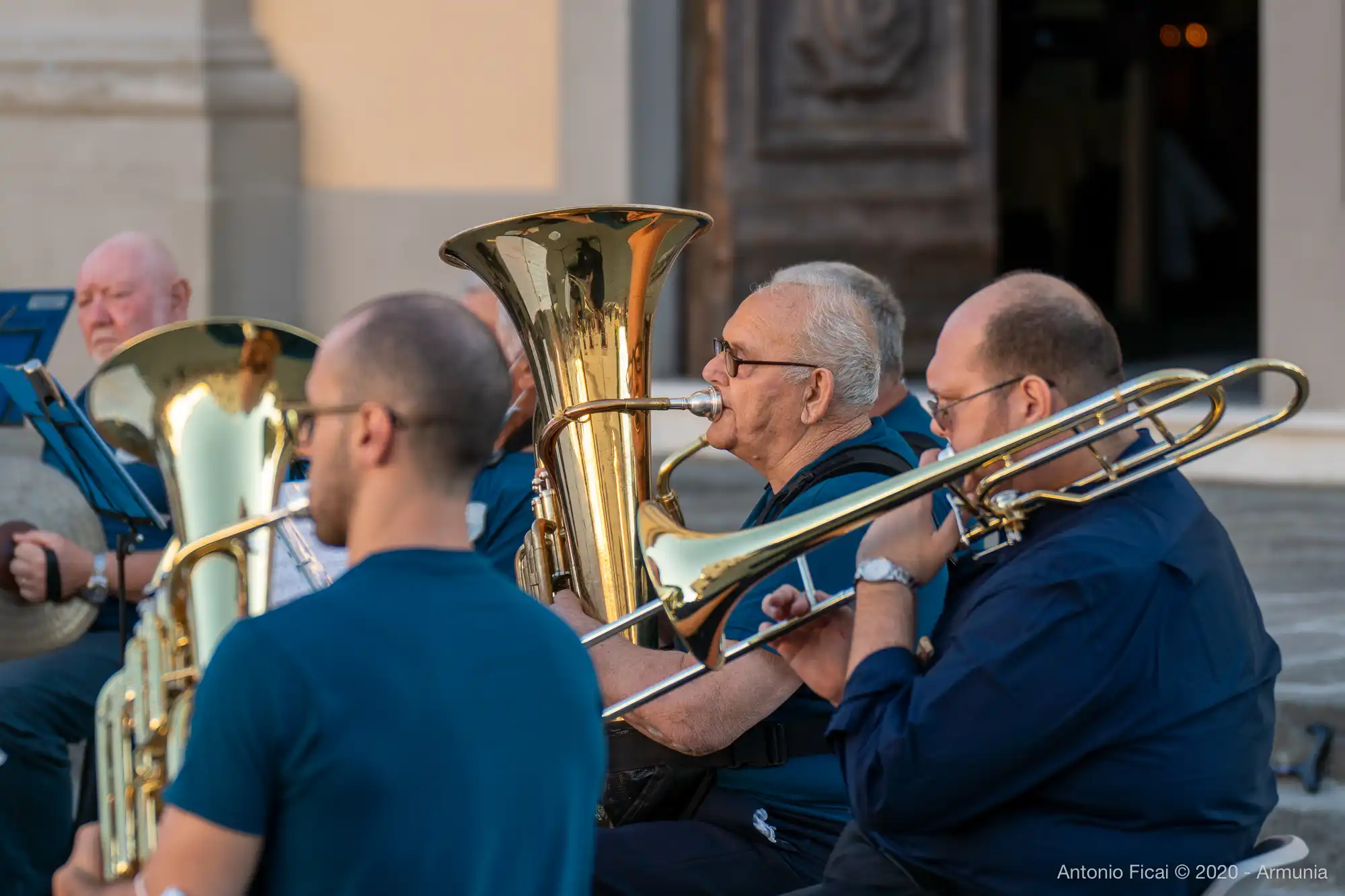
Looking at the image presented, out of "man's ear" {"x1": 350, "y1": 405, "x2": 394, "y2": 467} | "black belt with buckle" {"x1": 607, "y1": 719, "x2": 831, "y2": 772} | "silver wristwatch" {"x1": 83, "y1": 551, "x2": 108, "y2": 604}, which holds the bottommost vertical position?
"black belt with buckle" {"x1": 607, "y1": 719, "x2": 831, "y2": 772}

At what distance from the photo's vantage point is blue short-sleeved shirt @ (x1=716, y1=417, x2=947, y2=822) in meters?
2.23

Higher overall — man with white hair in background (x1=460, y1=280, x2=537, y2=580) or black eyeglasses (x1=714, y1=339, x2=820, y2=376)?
black eyeglasses (x1=714, y1=339, x2=820, y2=376)

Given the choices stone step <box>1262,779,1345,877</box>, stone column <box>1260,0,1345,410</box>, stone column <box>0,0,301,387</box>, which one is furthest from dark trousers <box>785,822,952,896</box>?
stone column <box>0,0,301,387</box>

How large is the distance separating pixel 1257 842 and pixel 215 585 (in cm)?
134

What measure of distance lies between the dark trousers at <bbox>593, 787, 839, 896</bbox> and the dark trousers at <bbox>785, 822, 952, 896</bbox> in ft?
0.63

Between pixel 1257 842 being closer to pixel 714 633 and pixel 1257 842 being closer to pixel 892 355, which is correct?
pixel 714 633

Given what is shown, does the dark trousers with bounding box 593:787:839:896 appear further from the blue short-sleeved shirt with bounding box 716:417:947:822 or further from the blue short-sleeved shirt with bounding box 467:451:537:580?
the blue short-sleeved shirt with bounding box 467:451:537:580

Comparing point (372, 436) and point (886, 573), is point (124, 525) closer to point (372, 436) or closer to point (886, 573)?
point (886, 573)

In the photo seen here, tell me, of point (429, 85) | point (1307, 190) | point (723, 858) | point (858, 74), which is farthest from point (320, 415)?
point (429, 85)

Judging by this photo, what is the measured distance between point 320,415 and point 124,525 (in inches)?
80.8

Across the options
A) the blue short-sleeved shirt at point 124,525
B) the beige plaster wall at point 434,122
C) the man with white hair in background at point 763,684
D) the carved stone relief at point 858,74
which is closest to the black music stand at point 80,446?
the blue short-sleeved shirt at point 124,525

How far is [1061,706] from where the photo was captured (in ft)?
6.19

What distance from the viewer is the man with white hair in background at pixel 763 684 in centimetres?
225

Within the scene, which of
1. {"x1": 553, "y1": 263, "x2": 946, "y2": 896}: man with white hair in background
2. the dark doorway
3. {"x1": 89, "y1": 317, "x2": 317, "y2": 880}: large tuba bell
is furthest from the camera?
the dark doorway
